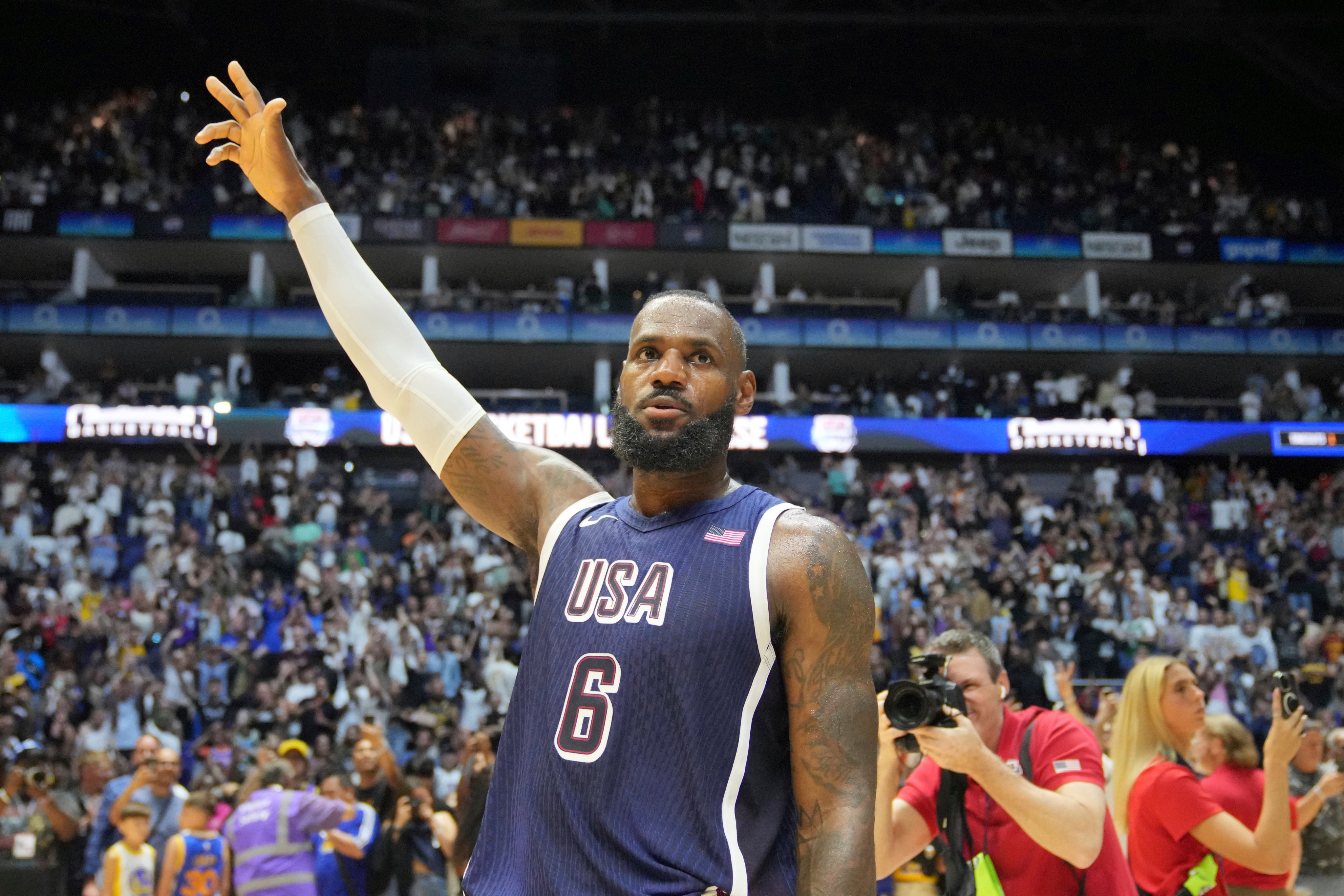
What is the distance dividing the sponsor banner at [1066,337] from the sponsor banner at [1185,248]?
3.18 meters

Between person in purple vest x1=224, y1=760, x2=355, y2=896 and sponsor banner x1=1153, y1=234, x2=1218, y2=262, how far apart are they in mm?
26516

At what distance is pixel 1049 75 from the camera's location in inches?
1337

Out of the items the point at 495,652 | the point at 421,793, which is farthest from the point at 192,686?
the point at 421,793

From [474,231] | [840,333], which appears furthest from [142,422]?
[840,333]

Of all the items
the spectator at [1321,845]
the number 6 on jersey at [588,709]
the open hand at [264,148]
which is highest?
the open hand at [264,148]

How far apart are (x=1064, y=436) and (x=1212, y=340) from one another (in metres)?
5.47

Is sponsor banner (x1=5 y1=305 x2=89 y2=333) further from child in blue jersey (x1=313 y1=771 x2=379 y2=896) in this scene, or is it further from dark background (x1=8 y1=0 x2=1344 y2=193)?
child in blue jersey (x1=313 y1=771 x2=379 y2=896)

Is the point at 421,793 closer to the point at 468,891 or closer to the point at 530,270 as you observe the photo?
the point at 468,891

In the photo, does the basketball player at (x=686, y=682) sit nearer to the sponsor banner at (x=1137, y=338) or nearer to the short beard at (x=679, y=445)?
the short beard at (x=679, y=445)

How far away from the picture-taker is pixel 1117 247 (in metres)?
28.2

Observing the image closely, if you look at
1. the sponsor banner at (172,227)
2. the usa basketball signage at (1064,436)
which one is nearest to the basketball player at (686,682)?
the usa basketball signage at (1064,436)

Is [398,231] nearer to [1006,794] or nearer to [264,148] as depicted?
[264,148]

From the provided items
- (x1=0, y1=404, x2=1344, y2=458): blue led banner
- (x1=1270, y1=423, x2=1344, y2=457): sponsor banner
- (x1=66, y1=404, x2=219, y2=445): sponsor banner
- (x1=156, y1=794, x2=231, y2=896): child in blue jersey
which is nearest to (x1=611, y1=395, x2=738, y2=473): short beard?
(x1=156, y1=794, x2=231, y2=896): child in blue jersey

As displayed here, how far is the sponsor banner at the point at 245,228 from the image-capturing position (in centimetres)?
2662
